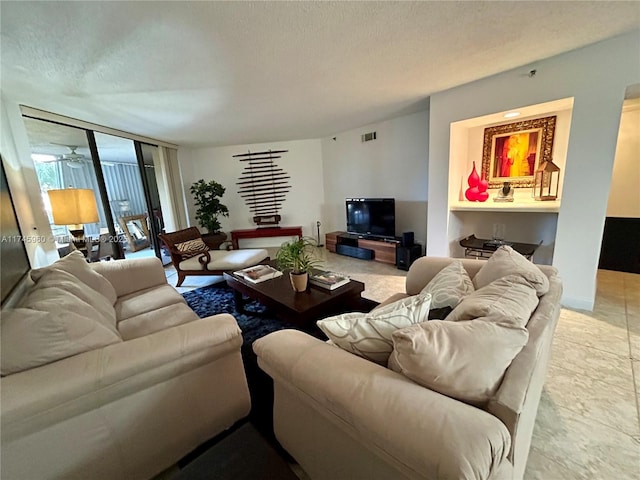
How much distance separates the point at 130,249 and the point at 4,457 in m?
5.02

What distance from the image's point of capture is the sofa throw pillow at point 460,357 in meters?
0.76

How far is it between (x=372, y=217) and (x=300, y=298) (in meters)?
2.66

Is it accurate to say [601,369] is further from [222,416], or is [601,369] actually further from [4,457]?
[4,457]

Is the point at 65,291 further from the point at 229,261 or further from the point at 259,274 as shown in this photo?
the point at 229,261

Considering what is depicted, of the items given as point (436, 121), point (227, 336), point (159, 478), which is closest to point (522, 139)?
point (436, 121)

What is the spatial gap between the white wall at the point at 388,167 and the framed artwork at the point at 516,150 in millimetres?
884

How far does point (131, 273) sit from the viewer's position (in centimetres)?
238

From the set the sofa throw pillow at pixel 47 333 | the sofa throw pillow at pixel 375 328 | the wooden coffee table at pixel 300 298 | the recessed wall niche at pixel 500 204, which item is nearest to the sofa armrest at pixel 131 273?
the wooden coffee table at pixel 300 298

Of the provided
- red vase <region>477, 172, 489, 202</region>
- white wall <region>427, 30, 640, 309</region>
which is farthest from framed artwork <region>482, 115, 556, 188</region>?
white wall <region>427, 30, 640, 309</region>

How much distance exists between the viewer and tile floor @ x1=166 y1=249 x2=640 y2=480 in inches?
47.1

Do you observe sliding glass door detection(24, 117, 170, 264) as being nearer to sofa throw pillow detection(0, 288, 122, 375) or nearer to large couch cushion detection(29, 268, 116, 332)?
large couch cushion detection(29, 268, 116, 332)

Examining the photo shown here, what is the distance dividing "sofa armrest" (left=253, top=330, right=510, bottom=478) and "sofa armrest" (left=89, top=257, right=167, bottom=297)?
203 cm

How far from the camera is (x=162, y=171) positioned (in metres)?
5.04

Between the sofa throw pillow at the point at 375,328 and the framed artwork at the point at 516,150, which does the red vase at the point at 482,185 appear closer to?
the framed artwork at the point at 516,150
